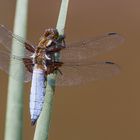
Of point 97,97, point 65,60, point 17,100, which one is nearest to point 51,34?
point 65,60

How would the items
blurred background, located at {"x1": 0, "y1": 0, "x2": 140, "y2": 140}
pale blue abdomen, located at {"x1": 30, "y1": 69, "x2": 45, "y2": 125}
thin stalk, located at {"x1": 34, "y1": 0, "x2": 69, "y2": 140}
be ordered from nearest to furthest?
thin stalk, located at {"x1": 34, "y1": 0, "x2": 69, "y2": 140} < pale blue abdomen, located at {"x1": 30, "y1": 69, "x2": 45, "y2": 125} < blurred background, located at {"x1": 0, "y1": 0, "x2": 140, "y2": 140}

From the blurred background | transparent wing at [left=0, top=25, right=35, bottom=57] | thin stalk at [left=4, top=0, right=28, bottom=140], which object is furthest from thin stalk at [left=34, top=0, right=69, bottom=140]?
the blurred background

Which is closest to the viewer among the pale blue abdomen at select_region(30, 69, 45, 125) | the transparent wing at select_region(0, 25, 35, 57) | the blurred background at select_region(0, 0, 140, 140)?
the pale blue abdomen at select_region(30, 69, 45, 125)

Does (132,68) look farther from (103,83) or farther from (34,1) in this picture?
(34,1)

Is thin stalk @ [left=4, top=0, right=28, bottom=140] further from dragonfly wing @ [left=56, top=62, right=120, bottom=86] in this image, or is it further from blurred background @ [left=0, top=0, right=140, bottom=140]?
blurred background @ [left=0, top=0, right=140, bottom=140]

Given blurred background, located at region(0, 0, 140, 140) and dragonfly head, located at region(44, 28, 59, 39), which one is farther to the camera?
blurred background, located at region(0, 0, 140, 140)

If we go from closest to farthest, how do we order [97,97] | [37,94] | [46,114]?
[46,114], [37,94], [97,97]

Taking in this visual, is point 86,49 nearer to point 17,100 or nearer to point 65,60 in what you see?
point 65,60
